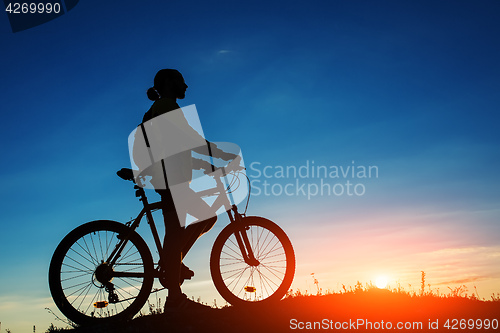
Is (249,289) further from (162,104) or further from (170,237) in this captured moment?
(162,104)

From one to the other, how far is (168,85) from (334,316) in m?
3.77

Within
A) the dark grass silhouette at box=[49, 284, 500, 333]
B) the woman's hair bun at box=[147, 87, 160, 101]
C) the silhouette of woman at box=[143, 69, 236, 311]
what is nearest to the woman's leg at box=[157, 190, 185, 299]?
the silhouette of woman at box=[143, 69, 236, 311]

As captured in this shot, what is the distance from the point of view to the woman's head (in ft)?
19.6

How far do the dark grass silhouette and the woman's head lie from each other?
2827mm

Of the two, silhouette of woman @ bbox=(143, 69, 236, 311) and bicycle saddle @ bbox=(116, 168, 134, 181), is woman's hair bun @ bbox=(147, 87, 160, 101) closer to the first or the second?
silhouette of woman @ bbox=(143, 69, 236, 311)

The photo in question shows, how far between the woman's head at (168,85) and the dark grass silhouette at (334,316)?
2.83 meters

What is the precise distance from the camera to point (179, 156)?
18.5 feet

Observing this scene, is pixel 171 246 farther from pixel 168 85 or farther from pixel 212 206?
pixel 168 85

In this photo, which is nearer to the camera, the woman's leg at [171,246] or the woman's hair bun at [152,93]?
the woman's leg at [171,246]

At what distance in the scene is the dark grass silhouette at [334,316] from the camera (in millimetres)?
5496

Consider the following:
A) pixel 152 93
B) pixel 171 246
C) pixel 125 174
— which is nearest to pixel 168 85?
pixel 152 93

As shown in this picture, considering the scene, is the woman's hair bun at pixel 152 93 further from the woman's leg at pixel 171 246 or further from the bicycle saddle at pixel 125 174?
the woman's leg at pixel 171 246

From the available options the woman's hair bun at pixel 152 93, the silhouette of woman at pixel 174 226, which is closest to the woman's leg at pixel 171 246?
the silhouette of woman at pixel 174 226

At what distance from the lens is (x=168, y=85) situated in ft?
19.6
